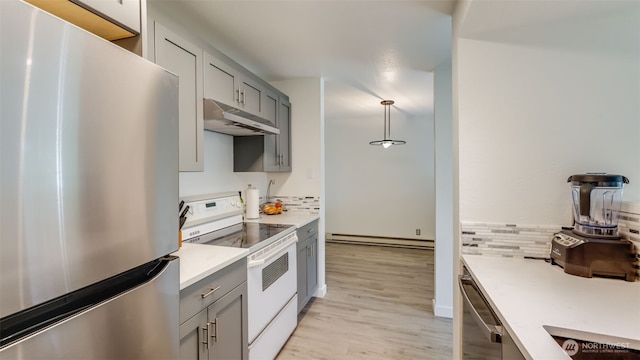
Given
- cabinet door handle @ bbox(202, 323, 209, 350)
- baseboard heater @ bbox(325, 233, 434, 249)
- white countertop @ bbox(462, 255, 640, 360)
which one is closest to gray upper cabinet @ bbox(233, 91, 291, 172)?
cabinet door handle @ bbox(202, 323, 209, 350)

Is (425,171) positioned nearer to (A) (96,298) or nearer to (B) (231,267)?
(B) (231,267)

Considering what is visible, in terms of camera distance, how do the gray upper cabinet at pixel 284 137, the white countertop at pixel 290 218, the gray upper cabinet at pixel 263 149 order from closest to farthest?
1. the white countertop at pixel 290 218
2. the gray upper cabinet at pixel 263 149
3. the gray upper cabinet at pixel 284 137

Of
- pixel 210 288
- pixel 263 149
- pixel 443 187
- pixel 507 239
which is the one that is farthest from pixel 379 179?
pixel 210 288

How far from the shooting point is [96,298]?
0.71 metres

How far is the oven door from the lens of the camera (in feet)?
5.40

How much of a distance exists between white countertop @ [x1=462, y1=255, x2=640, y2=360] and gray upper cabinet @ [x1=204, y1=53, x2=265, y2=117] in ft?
5.97

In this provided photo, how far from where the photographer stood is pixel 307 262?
261 cm

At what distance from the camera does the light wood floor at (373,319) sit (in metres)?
2.07

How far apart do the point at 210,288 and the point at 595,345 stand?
1.37 m

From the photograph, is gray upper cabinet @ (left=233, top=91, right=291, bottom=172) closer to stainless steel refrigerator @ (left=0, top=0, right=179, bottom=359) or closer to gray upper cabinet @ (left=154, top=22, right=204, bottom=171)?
gray upper cabinet @ (left=154, top=22, right=204, bottom=171)

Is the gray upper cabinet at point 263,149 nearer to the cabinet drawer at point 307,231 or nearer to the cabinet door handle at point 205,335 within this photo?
the cabinet drawer at point 307,231

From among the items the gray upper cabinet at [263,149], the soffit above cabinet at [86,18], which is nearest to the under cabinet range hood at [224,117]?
the gray upper cabinet at [263,149]

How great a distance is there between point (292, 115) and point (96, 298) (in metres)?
2.49

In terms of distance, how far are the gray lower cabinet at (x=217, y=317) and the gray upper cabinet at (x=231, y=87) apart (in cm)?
112
